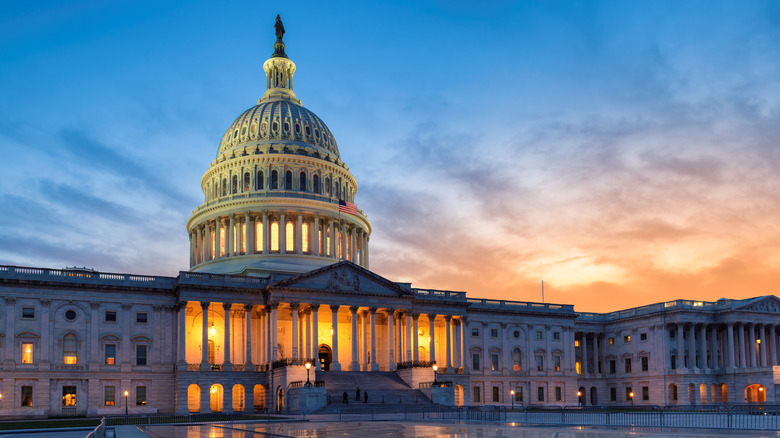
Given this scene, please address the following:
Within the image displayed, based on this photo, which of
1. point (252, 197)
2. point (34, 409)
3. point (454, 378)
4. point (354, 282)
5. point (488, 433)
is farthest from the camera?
point (252, 197)

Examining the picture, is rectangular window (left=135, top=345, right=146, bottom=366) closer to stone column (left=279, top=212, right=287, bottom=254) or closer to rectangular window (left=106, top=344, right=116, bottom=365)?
rectangular window (left=106, top=344, right=116, bottom=365)

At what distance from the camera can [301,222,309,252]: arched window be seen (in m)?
104

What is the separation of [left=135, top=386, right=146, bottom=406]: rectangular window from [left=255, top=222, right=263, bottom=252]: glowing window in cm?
2776

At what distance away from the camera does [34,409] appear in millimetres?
74375

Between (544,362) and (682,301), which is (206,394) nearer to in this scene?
(544,362)

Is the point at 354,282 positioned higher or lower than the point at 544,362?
higher

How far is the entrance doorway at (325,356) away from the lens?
92.9 m

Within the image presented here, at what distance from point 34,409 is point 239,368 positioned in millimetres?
19925

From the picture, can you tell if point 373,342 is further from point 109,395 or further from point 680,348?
point 680,348

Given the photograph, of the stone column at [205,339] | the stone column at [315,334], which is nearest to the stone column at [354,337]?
the stone column at [315,334]

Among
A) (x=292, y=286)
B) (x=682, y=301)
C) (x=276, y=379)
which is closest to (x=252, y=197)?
(x=292, y=286)

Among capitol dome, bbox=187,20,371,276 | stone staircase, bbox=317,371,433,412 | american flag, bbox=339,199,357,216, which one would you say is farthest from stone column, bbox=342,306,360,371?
american flag, bbox=339,199,357,216

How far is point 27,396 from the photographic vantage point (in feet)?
245

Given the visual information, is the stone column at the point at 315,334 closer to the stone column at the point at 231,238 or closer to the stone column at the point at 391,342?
the stone column at the point at 391,342
